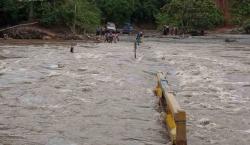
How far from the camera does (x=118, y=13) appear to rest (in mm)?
Answer: 80062

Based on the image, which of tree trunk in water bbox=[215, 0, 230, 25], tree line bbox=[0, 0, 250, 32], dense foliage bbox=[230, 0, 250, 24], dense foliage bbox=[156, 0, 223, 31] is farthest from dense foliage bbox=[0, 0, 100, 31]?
tree trunk in water bbox=[215, 0, 230, 25]

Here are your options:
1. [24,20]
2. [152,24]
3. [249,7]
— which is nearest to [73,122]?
[24,20]

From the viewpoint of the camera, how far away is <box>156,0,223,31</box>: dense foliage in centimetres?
6856

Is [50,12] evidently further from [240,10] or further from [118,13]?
[240,10]

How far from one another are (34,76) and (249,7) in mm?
59918

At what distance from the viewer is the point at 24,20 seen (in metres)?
58.4

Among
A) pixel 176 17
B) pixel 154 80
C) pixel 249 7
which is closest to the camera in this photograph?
pixel 154 80

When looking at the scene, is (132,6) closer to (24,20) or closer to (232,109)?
(24,20)

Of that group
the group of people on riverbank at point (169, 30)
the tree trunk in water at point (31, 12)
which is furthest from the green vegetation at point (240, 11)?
the tree trunk in water at point (31, 12)

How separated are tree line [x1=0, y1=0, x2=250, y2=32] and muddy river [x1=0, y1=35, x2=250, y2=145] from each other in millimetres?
30630

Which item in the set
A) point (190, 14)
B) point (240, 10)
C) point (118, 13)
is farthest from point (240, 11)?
point (118, 13)

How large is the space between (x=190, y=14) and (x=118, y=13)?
585 inches

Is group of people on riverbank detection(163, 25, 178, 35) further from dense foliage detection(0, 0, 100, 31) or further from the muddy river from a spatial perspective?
the muddy river

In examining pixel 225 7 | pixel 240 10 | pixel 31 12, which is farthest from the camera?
pixel 225 7
